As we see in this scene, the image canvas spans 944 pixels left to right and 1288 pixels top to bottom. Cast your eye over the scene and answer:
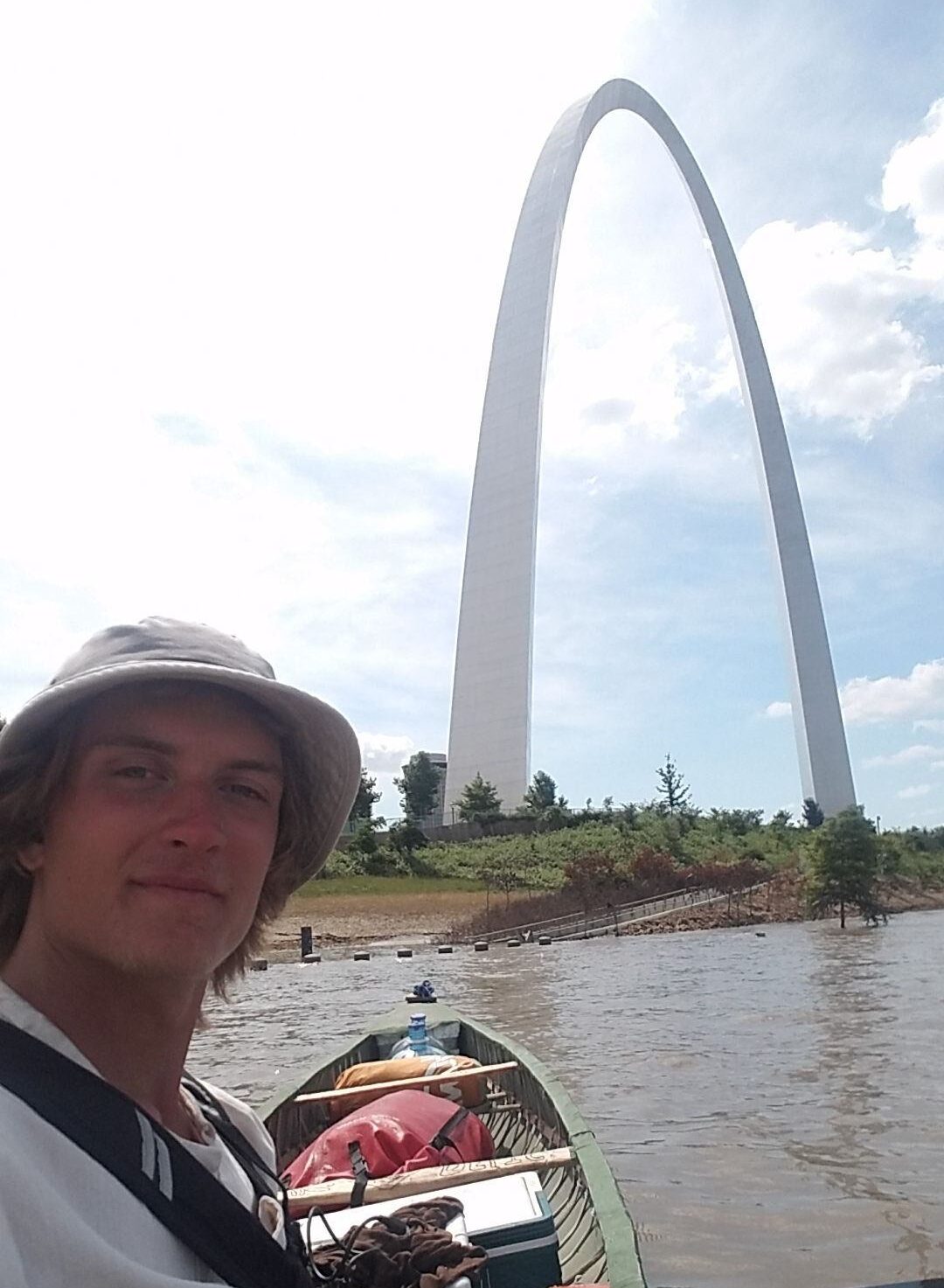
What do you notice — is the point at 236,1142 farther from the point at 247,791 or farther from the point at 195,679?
the point at 195,679

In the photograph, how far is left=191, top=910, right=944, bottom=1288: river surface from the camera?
16.3 ft

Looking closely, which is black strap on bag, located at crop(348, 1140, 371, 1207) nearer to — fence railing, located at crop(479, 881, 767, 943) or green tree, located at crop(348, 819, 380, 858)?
fence railing, located at crop(479, 881, 767, 943)

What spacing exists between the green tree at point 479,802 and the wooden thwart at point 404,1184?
33916 mm

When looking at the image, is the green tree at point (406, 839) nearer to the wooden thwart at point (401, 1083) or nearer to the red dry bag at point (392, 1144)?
the wooden thwart at point (401, 1083)

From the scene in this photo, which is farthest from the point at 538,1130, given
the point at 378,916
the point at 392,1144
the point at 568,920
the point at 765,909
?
the point at 765,909

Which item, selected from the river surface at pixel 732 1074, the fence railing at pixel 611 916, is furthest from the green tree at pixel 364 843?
the river surface at pixel 732 1074

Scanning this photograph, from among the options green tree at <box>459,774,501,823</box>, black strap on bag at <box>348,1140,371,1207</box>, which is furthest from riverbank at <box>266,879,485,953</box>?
black strap on bag at <box>348,1140,371,1207</box>

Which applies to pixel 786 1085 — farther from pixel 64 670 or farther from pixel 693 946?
pixel 693 946

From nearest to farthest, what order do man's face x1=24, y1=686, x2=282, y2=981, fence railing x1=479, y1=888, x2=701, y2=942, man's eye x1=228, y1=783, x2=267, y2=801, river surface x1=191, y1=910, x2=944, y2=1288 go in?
1. man's face x1=24, y1=686, x2=282, y2=981
2. man's eye x1=228, y1=783, x2=267, y2=801
3. river surface x1=191, y1=910, x2=944, y2=1288
4. fence railing x1=479, y1=888, x2=701, y2=942

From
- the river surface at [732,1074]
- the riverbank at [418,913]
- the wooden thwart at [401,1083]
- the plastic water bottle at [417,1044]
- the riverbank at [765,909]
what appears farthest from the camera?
the riverbank at [765,909]

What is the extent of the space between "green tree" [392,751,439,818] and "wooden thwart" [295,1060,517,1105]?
46.6 metres

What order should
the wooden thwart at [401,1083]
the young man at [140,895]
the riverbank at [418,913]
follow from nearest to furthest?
the young man at [140,895] → the wooden thwart at [401,1083] → the riverbank at [418,913]

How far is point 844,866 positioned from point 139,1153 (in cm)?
2889

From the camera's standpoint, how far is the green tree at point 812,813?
39447 millimetres
